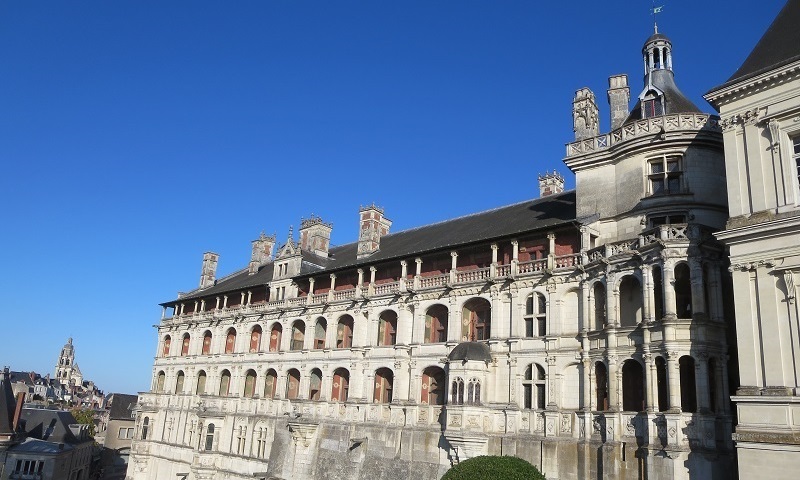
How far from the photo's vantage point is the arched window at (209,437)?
48713 millimetres

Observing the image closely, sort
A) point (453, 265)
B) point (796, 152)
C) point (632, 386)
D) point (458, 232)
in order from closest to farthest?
point (796, 152) < point (632, 386) < point (453, 265) < point (458, 232)

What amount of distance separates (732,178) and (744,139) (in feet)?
5.12

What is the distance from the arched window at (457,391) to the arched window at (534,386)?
3105 millimetres

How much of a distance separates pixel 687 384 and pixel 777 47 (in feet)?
44.6

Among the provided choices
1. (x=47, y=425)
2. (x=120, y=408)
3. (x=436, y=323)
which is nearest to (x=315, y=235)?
(x=436, y=323)

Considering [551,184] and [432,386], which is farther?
[551,184]

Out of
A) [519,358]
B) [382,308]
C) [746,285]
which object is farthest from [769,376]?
[382,308]

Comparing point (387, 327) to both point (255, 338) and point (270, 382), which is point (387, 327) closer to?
point (270, 382)

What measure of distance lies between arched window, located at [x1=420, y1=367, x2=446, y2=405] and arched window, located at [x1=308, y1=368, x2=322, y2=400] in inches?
404

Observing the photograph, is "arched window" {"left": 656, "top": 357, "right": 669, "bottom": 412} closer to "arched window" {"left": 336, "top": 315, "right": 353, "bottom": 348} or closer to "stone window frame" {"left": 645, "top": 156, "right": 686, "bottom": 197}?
"stone window frame" {"left": 645, "top": 156, "right": 686, "bottom": 197}

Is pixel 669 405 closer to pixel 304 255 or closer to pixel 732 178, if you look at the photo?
pixel 732 178

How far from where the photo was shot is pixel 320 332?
4475 cm

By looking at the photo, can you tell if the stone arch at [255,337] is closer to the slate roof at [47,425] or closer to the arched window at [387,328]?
the arched window at [387,328]

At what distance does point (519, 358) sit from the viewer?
104 ft
